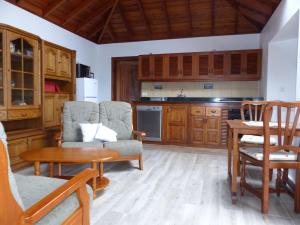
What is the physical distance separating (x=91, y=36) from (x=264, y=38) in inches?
158

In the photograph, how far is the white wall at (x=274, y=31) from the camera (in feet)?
9.46

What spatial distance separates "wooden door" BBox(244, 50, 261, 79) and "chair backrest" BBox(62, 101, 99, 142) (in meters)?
3.29

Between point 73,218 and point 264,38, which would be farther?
point 264,38

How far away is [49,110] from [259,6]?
162 inches

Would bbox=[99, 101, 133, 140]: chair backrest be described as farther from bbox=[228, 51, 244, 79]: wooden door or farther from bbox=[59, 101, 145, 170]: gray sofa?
bbox=[228, 51, 244, 79]: wooden door

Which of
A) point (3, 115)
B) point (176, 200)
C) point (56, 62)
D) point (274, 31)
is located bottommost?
point (176, 200)

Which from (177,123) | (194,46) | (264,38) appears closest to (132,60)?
(194,46)

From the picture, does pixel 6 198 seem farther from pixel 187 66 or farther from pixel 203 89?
pixel 203 89

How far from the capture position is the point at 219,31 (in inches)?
206

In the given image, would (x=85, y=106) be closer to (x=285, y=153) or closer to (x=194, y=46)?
(x=285, y=153)

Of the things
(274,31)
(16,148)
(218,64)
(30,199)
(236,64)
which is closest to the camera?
(30,199)

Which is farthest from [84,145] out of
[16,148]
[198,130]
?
[198,130]

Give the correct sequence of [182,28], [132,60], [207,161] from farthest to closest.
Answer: [132,60]
[182,28]
[207,161]

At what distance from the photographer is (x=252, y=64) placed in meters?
4.78
